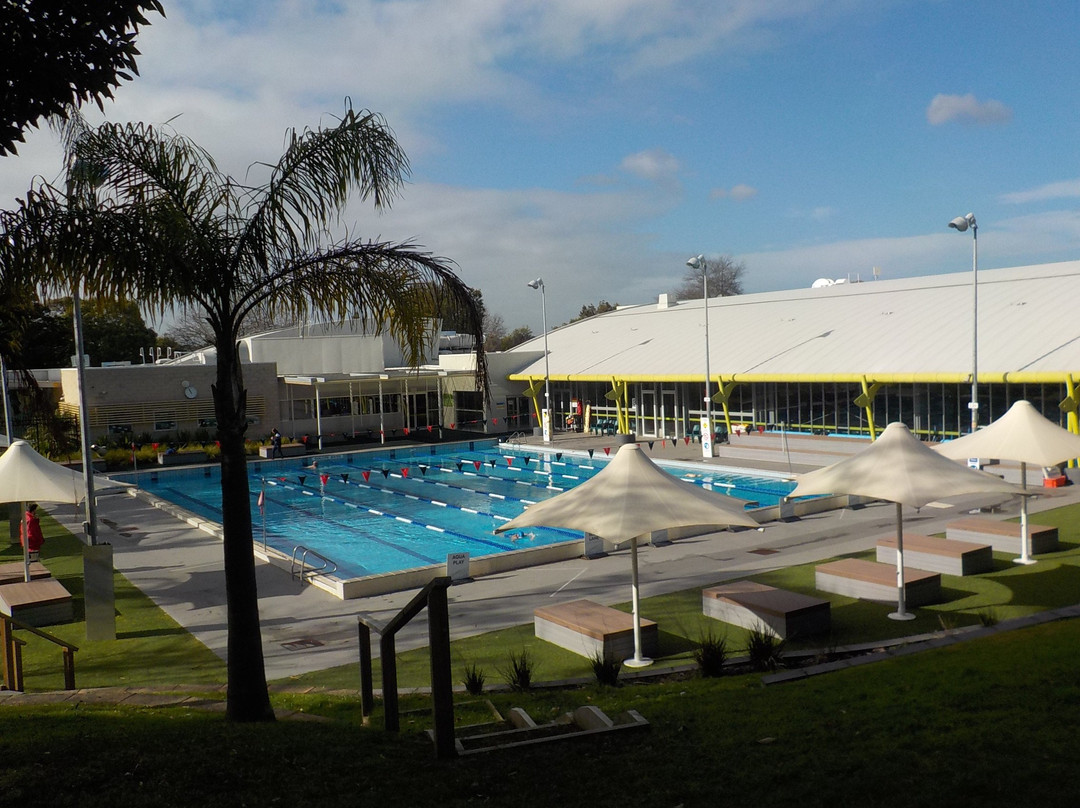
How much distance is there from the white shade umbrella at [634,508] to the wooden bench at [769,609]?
114 centimetres

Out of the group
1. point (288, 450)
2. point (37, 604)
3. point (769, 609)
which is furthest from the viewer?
point (288, 450)

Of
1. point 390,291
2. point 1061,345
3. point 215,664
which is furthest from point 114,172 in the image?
point 1061,345

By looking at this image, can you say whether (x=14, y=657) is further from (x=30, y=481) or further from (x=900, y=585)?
(x=900, y=585)

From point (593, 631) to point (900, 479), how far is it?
176 inches

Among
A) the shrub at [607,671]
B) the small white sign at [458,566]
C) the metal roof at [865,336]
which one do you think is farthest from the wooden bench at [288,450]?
the shrub at [607,671]

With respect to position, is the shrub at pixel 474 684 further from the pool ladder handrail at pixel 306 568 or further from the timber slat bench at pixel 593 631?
the pool ladder handrail at pixel 306 568

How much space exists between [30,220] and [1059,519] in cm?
1785

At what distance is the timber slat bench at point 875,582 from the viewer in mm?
11359

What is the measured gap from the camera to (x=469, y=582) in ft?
48.4

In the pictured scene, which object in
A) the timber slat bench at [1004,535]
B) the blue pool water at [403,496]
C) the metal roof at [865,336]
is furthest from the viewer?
the metal roof at [865,336]

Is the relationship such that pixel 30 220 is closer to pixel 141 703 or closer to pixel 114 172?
pixel 114 172

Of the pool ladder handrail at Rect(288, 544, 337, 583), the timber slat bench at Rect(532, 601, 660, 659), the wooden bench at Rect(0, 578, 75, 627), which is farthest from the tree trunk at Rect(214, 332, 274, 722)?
the pool ladder handrail at Rect(288, 544, 337, 583)

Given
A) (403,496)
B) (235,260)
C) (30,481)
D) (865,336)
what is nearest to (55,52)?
(235,260)

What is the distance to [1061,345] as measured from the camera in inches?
969
